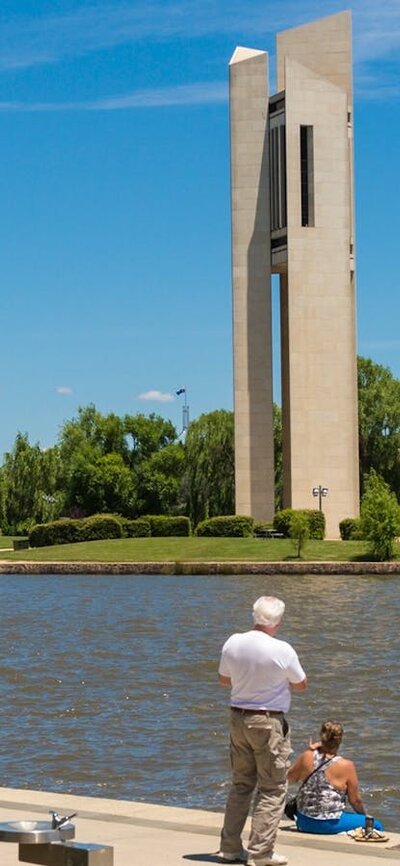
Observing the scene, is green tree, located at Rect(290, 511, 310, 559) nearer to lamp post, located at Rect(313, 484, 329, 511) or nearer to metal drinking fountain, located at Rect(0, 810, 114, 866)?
lamp post, located at Rect(313, 484, 329, 511)

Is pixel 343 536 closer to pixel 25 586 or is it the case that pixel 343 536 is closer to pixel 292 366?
pixel 292 366

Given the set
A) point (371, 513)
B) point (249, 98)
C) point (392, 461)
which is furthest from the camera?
point (392, 461)

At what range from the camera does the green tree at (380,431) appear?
3423 inches

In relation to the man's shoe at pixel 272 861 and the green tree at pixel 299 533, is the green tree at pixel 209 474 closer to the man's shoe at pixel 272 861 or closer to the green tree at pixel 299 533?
the green tree at pixel 299 533

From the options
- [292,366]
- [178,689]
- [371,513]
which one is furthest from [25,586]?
[178,689]

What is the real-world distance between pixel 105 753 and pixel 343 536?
4829 centimetres

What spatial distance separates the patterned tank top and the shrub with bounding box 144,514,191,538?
58.7 m

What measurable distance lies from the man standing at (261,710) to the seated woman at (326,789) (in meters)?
1.24

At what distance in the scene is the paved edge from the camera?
54875 millimetres

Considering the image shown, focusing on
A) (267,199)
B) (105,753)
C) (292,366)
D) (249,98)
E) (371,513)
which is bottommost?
(105,753)

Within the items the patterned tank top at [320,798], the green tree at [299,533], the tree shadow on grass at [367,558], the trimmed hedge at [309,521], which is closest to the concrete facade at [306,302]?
the trimmed hedge at [309,521]

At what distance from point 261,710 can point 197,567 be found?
47.9 meters

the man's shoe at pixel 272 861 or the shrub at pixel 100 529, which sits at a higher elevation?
the shrub at pixel 100 529

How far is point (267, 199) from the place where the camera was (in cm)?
7019
